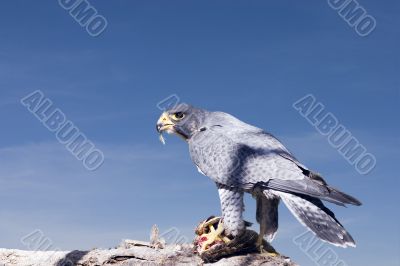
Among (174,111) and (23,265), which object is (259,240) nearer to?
→ (174,111)

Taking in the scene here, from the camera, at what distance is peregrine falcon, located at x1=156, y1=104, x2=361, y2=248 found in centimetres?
564

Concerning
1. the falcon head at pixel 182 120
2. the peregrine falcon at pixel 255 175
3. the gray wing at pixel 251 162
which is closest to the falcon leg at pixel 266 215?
the peregrine falcon at pixel 255 175

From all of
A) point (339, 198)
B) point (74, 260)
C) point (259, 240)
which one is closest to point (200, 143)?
point (259, 240)

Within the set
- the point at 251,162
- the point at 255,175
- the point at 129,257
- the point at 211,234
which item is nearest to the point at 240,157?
the point at 251,162

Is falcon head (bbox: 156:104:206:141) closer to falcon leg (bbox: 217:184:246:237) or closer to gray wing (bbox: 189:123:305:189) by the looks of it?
gray wing (bbox: 189:123:305:189)

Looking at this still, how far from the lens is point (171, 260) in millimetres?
6363

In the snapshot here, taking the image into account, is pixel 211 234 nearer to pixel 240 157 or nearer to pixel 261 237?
pixel 261 237

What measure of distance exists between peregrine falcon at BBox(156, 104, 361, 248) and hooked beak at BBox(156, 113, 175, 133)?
0.11ft

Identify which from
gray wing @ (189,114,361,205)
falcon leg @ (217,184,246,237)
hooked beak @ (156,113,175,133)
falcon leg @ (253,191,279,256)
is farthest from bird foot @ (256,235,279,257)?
hooked beak @ (156,113,175,133)

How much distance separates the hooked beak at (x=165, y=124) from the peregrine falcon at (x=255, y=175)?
0.03m

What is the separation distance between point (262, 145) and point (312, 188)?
0.81 m

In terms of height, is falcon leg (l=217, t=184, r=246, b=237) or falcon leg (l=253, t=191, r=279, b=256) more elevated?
falcon leg (l=253, t=191, r=279, b=256)

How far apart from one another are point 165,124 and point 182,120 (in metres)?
0.22

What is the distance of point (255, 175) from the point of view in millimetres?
5957
